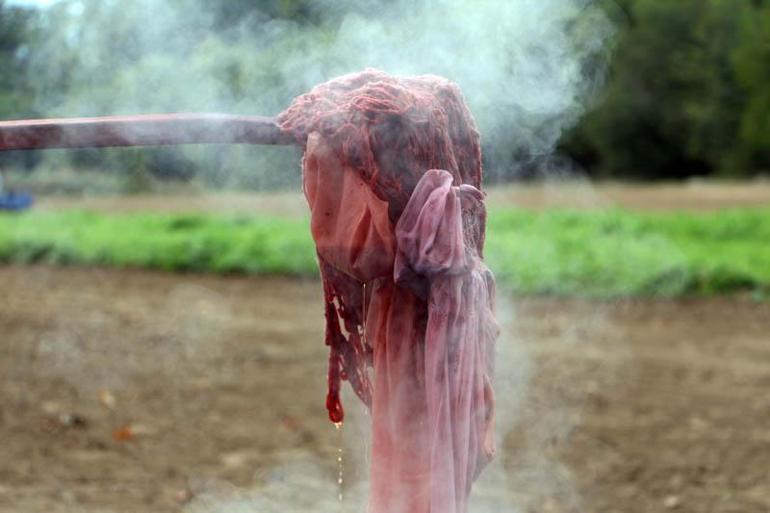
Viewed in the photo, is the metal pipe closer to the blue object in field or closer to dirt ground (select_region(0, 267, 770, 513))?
dirt ground (select_region(0, 267, 770, 513))

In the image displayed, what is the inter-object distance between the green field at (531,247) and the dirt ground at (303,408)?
507 millimetres

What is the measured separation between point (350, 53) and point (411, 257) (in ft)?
5.84

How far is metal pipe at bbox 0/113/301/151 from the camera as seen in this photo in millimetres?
2520

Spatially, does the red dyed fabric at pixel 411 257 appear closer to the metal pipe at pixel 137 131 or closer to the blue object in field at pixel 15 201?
the metal pipe at pixel 137 131

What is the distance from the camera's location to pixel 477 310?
2.62m

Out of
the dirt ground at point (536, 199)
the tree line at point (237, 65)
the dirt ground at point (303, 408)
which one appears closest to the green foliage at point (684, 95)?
the tree line at point (237, 65)

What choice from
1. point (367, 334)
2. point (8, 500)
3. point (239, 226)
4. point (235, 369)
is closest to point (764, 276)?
point (235, 369)

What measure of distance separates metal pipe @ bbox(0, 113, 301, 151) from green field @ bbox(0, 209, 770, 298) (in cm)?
810

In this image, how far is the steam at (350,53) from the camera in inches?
161

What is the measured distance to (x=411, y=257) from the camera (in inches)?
97.3

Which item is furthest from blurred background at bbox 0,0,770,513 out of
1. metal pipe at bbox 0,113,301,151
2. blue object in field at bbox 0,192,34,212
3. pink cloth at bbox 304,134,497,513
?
metal pipe at bbox 0,113,301,151

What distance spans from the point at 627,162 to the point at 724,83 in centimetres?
470

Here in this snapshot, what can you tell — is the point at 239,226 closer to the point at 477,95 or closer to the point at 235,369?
the point at 235,369

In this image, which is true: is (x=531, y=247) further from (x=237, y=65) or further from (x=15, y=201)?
(x=15, y=201)
